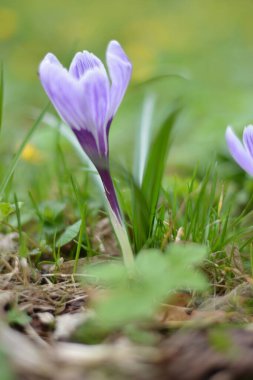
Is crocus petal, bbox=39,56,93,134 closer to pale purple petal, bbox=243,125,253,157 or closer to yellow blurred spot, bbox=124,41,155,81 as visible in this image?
pale purple petal, bbox=243,125,253,157

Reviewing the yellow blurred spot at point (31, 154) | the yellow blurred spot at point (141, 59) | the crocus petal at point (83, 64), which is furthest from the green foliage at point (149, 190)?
the yellow blurred spot at point (141, 59)

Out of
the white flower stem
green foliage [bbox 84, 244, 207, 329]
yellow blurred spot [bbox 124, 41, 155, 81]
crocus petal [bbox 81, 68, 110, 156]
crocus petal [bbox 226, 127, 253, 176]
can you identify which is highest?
crocus petal [bbox 81, 68, 110, 156]

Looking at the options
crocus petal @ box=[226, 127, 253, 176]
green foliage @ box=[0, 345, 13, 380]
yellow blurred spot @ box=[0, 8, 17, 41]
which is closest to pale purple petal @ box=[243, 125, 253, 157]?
crocus petal @ box=[226, 127, 253, 176]

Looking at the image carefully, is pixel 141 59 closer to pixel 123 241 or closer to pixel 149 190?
pixel 149 190

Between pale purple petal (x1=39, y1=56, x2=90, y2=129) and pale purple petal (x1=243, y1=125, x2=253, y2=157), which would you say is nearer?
pale purple petal (x1=39, y1=56, x2=90, y2=129)

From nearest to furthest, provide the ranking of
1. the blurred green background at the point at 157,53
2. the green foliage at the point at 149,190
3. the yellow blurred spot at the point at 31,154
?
the green foliage at the point at 149,190 < the yellow blurred spot at the point at 31,154 < the blurred green background at the point at 157,53

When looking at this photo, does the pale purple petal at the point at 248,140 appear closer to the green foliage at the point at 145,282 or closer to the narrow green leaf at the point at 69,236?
the green foliage at the point at 145,282

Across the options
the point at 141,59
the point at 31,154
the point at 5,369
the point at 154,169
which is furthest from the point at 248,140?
the point at 141,59

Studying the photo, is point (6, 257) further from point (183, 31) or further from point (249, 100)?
point (183, 31)
